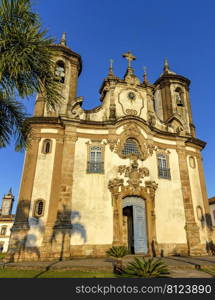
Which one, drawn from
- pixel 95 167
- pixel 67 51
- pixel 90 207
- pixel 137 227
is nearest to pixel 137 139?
pixel 95 167

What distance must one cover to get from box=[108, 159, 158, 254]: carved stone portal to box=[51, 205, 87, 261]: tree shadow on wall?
215 centimetres

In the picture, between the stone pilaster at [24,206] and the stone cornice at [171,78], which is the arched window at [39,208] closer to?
the stone pilaster at [24,206]

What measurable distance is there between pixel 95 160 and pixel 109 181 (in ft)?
5.80

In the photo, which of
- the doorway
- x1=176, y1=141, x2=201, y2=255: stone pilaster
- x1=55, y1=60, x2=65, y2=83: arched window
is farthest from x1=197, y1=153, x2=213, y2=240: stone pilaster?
x1=55, y1=60, x2=65, y2=83: arched window

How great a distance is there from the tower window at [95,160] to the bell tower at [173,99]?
25.3 ft

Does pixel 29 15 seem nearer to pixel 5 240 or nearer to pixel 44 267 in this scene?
pixel 44 267

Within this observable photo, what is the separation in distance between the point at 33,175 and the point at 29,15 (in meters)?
9.38

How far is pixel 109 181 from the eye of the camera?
1439 cm

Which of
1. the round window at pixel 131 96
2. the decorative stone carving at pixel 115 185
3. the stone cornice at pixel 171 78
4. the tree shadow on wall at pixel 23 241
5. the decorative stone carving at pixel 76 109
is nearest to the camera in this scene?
the tree shadow on wall at pixel 23 241

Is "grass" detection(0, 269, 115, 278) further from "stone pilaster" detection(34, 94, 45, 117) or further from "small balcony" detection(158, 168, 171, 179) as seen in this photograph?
"stone pilaster" detection(34, 94, 45, 117)

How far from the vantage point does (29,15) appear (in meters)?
6.89

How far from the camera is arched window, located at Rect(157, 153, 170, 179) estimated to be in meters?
16.2

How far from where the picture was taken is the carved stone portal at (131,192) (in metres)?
13.4

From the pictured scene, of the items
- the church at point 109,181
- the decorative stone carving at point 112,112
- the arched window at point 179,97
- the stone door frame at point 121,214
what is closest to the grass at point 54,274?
the church at point 109,181
